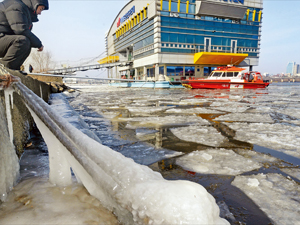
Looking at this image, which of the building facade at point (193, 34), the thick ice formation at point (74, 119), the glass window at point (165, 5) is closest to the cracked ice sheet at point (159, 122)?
the thick ice formation at point (74, 119)

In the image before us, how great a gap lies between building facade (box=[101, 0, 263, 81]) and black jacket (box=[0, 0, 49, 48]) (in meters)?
15.9

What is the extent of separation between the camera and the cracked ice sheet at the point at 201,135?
2186 millimetres

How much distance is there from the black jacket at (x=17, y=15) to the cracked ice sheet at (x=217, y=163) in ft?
7.88

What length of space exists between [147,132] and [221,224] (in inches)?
75.3

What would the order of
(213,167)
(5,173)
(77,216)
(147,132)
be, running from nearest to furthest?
(77,216) → (5,173) → (213,167) → (147,132)

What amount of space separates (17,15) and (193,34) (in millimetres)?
20071

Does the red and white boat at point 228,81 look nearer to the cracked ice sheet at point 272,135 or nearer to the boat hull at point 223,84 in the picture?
the boat hull at point 223,84

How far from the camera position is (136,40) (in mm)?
23172

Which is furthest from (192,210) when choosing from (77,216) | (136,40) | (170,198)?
(136,40)

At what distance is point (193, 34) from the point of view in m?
19.7

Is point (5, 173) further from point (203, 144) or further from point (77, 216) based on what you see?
point (203, 144)

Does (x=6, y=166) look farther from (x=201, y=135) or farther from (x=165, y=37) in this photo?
(x=165, y=37)

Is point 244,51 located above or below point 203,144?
above

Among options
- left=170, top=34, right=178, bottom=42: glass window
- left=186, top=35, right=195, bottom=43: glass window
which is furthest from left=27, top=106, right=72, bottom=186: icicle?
left=186, top=35, right=195, bottom=43: glass window
